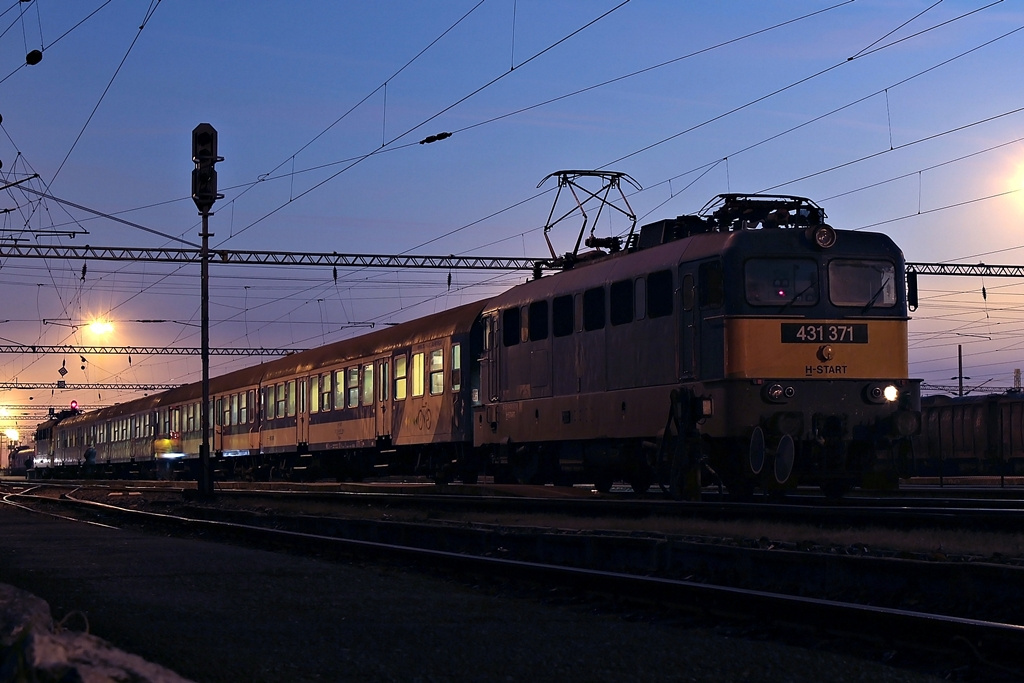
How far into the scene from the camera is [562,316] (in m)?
19.0

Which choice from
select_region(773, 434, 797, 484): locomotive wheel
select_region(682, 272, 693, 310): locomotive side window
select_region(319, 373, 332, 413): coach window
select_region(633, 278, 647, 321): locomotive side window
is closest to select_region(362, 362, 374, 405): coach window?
select_region(319, 373, 332, 413): coach window

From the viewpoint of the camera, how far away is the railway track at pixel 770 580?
20.6 feet

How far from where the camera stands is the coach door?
27.1m

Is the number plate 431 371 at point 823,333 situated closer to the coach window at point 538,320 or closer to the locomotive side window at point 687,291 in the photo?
the locomotive side window at point 687,291

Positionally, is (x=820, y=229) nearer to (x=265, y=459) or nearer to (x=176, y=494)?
(x=176, y=494)

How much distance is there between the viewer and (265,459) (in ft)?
121

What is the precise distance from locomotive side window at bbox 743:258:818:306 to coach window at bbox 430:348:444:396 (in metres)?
9.69

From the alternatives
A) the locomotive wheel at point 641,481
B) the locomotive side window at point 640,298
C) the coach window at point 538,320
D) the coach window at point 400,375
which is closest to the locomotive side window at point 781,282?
the locomotive side window at point 640,298

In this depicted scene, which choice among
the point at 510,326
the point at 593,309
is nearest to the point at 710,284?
the point at 593,309

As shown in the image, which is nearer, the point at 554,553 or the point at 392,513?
the point at 554,553

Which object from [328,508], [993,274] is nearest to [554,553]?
[328,508]

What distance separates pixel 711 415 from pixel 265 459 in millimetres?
23932

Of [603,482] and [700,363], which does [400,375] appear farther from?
[700,363]

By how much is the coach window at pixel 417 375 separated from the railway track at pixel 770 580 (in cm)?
1111
